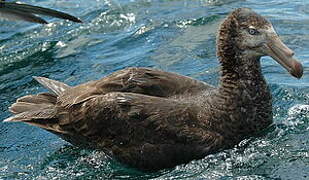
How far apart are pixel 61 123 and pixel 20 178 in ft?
1.94

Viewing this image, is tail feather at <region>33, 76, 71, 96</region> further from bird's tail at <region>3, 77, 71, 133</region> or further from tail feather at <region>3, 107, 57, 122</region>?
tail feather at <region>3, 107, 57, 122</region>

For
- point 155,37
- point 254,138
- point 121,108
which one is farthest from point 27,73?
point 254,138

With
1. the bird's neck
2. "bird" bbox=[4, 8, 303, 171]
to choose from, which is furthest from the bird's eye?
the bird's neck

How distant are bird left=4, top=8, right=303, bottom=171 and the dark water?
5.7 inches

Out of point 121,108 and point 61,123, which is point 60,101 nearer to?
point 61,123

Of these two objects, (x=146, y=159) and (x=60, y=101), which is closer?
(x=146, y=159)

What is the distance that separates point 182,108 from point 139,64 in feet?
9.08

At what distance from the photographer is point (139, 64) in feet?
28.6

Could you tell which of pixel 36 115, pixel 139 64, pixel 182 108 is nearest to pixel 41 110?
pixel 36 115

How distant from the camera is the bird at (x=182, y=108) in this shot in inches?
233

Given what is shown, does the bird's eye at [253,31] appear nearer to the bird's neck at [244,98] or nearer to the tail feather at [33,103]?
the bird's neck at [244,98]

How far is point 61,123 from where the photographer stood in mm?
6480

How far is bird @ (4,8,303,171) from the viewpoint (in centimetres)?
593

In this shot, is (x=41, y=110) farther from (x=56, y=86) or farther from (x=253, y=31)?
(x=253, y=31)
